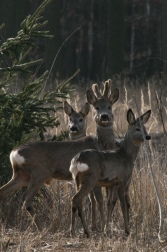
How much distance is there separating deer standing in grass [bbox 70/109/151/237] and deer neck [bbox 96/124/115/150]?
27.8 inches

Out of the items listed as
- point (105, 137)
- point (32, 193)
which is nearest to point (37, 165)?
point (32, 193)

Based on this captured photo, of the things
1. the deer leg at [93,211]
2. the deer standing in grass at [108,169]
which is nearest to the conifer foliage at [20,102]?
the deer leg at [93,211]

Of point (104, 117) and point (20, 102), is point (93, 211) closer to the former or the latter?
point (104, 117)

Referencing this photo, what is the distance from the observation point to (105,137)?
905 cm

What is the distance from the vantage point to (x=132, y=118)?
8.30 metres

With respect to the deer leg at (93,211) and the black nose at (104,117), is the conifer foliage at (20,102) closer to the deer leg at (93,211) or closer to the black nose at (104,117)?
the black nose at (104,117)

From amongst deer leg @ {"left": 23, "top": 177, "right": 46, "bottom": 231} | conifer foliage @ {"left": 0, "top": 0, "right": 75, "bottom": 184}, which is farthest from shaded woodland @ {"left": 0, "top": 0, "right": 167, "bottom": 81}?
deer leg @ {"left": 23, "top": 177, "right": 46, "bottom": 231}

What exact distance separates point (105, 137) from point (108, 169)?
140 centimetres

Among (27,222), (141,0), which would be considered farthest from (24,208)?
(141,0)

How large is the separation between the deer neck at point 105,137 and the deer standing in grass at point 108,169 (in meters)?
0.71

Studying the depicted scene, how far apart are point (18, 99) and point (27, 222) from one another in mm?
1507

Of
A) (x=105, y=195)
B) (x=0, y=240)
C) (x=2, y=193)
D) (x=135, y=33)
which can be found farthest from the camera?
(x=135, y=33)

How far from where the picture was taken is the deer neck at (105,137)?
9000 millimetres

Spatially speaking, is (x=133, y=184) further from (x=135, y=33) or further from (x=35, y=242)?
(x=135, y=33)
